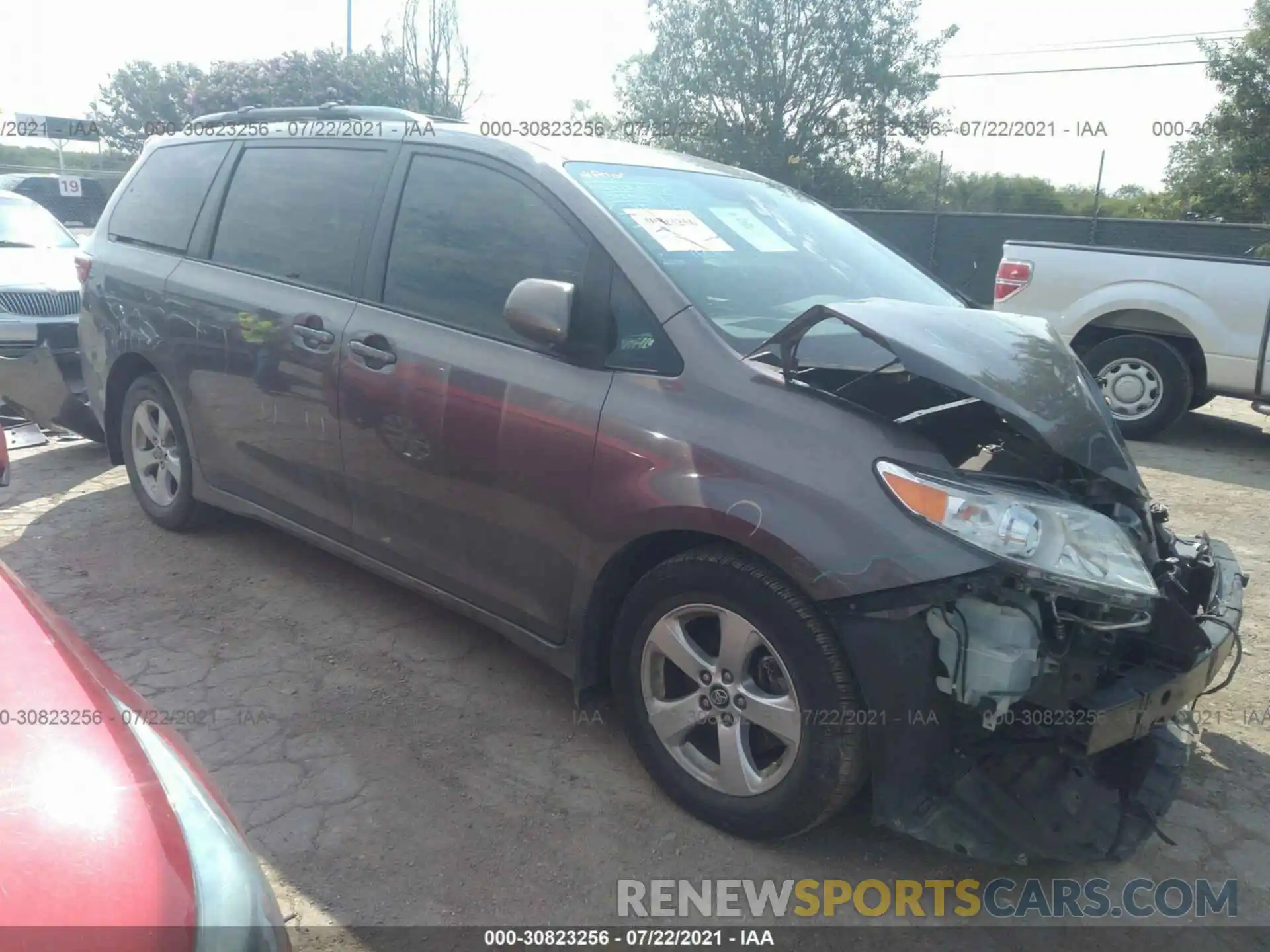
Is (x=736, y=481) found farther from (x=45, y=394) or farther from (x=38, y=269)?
(x=38, y=269)

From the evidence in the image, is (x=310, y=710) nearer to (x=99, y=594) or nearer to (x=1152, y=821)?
(x=99, y=594)

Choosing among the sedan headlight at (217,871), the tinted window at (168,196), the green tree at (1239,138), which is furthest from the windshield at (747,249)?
the green tree at (1239,138)

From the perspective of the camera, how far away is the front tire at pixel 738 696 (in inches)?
94.7

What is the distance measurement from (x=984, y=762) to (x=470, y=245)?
7.09 feet

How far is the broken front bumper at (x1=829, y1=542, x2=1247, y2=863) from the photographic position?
7.55 feet

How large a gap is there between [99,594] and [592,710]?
7.34 feet

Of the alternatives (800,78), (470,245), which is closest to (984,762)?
(470,245)

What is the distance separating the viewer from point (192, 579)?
168 inches

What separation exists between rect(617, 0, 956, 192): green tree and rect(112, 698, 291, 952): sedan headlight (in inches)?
1118

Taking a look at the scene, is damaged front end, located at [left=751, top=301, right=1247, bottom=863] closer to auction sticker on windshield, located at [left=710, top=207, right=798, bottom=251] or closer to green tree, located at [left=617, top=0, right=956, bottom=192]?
auction sticker on windshield, located at [left=710, top=207, right=798, bottom=251]

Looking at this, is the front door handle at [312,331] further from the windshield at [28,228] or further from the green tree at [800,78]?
the green tree at [800,78]

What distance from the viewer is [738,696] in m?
2.59

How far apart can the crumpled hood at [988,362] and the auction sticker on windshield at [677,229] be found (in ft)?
1.73

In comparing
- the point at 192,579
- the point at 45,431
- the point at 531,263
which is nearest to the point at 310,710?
the point at 192,579
